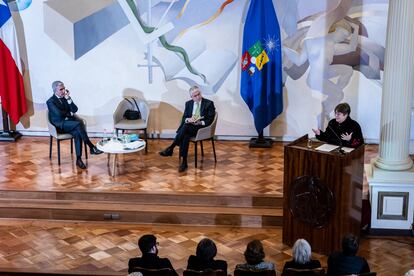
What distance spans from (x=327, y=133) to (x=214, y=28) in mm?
3337

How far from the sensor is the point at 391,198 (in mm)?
6352

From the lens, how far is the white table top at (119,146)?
25.0 ft

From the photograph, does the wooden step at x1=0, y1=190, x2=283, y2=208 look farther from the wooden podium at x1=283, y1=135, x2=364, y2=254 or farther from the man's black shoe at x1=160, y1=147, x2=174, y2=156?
the man's black shoe at x1=160, y1=147, x2=174, y2=156

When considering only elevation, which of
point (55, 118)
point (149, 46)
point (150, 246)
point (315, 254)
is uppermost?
point (149, 46)

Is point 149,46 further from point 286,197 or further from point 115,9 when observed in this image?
point 286,197

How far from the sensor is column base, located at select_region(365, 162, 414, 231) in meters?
6.30

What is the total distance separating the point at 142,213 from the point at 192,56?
10.3 ft

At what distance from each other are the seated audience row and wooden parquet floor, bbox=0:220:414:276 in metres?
1.23

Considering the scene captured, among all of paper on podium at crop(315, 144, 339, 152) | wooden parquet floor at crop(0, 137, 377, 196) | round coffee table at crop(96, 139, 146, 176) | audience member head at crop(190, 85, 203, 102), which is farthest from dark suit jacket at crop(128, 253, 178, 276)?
audience member head at crop(190, 85, 203, 102)

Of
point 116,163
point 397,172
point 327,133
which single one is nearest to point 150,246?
point 327,133

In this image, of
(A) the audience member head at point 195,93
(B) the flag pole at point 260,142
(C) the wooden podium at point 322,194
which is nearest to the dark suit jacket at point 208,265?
(C) the wooden podium at point 322,194

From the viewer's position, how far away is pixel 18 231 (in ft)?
22.0

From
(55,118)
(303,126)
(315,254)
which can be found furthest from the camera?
(303,126)

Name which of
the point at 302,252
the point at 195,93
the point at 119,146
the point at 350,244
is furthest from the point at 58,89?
the point at 350,244
